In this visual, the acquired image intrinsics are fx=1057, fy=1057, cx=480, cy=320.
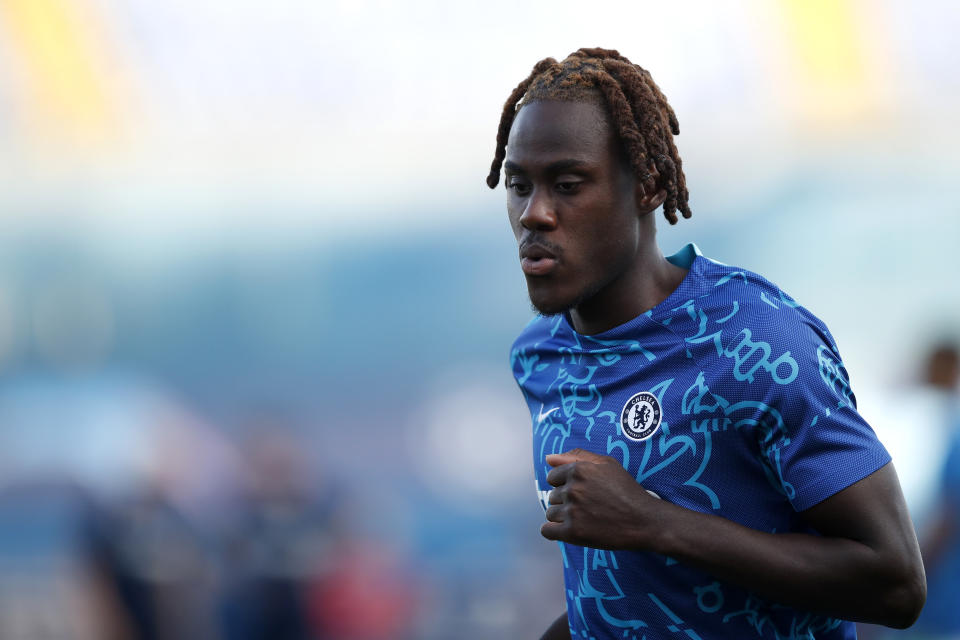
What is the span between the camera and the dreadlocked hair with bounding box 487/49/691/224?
80.5 inches

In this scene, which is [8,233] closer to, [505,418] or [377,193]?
[377,193]

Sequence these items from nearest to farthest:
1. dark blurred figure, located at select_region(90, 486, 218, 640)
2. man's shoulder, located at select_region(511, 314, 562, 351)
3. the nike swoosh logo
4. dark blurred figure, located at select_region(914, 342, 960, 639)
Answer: the nike swoosh logo < man's shoulder, located at select_region(511, 314, 562, 351) < dark blurred figure, located at select_region(914, 342, 960, 639) < dark blurred figure, located at select_region(90, 486, 218, 640)

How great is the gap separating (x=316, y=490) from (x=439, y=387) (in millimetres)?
1681

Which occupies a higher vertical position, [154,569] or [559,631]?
[559,631]

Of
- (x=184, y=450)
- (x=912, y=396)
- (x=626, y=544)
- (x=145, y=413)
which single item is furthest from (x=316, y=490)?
(x=626, y=544)

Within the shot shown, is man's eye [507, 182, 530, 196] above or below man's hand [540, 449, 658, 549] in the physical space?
above

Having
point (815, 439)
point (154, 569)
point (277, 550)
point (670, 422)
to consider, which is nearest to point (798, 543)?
point (815, 439)

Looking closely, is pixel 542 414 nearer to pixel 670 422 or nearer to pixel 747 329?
pixel 670 422

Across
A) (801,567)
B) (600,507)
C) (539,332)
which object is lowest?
(801,567)

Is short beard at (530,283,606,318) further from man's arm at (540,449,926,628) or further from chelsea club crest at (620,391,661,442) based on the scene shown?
man's arm at (540,449,926,628)

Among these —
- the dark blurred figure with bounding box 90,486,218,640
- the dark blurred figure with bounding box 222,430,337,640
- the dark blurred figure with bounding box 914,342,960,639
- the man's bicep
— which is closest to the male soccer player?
the man's bicep

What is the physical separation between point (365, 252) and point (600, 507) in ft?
19.6

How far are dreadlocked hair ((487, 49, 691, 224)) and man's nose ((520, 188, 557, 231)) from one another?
0.19 metres

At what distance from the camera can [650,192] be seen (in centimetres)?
208
